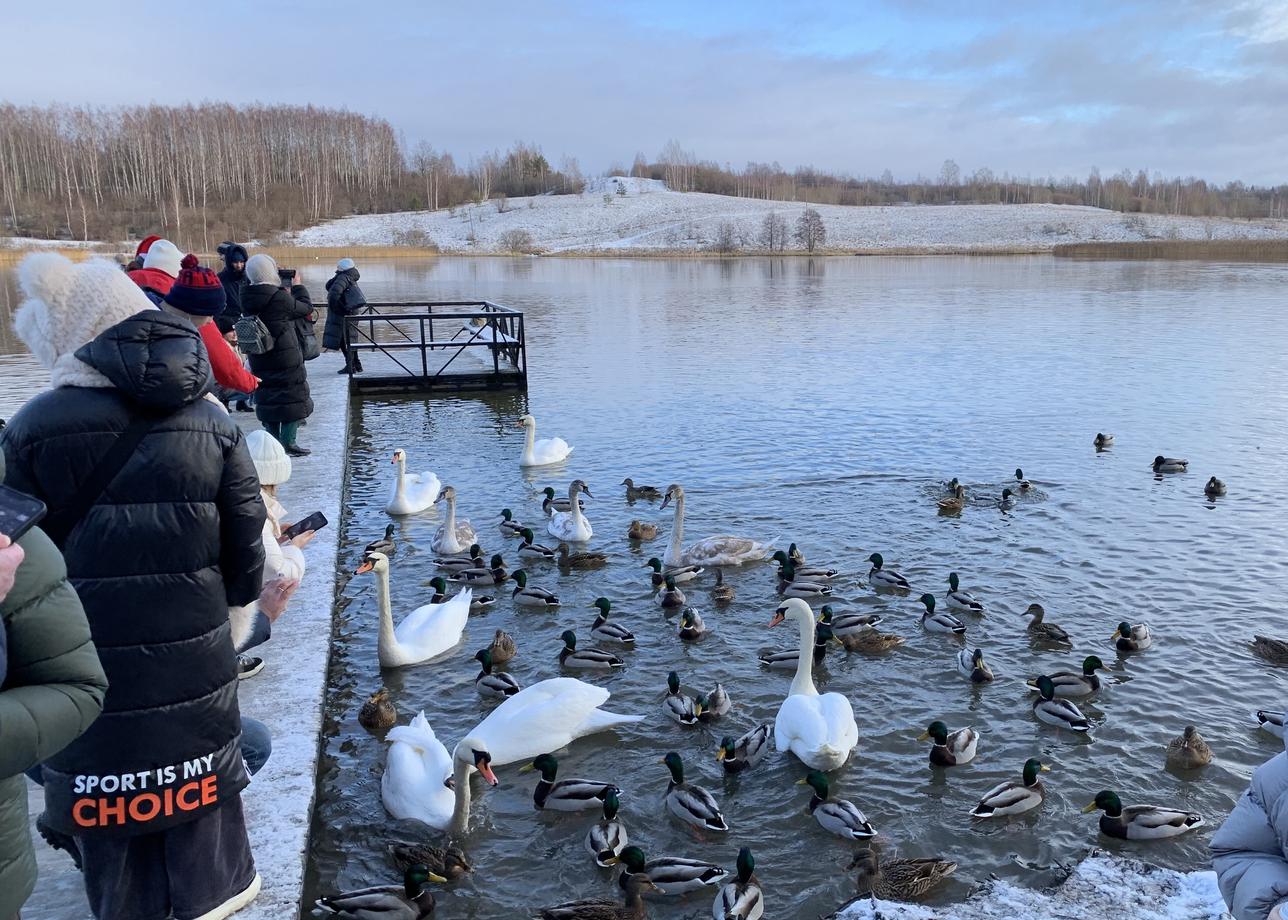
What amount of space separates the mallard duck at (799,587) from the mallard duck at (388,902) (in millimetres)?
Result: 5622

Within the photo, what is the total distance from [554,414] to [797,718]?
1294cm

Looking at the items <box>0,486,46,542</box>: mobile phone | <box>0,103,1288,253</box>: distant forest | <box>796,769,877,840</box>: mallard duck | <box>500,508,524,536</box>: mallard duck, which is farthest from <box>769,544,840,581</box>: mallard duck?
<box>0,103,1288,253</box>: distant forest

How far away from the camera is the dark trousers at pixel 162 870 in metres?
3.33

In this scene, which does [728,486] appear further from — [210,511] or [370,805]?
[210,511]

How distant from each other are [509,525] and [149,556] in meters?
9.37

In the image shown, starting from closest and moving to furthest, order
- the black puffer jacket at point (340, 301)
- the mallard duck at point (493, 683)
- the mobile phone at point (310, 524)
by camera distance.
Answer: the mobile phone at point (310, 524) < the mallard duck at point (493, 683) < the black puffer jacket at point (340, 301)

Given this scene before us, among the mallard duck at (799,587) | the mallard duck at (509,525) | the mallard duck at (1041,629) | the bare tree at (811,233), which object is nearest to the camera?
the mallard duck at (1041,629)

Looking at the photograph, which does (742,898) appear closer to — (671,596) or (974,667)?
(974,667)

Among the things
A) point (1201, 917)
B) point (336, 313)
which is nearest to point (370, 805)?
point (1201, 917)

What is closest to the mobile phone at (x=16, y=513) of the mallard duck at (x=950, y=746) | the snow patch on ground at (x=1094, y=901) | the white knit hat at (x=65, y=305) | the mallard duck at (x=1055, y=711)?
the white knit hat at (x=65, y=305)

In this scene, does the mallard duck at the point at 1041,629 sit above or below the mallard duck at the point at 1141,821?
above

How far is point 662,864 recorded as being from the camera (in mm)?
5820

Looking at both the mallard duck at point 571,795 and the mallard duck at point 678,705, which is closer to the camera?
the mallard duck at point 571,795

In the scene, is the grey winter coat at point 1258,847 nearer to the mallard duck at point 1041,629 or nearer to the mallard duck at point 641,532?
the mallard duck at point 1041,629
